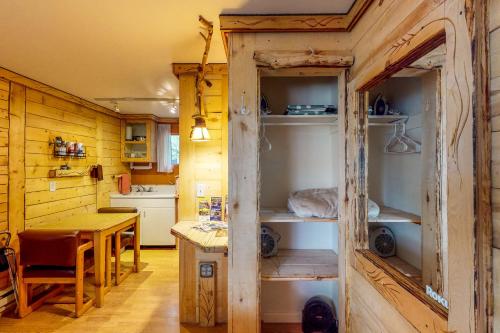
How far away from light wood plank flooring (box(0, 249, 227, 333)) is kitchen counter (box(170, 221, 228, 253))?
0.87 m

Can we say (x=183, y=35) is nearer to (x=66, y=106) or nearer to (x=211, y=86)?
(x=211, y=86)

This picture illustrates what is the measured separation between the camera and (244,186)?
1.75 meters

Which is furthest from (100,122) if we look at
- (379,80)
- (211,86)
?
(379,80)

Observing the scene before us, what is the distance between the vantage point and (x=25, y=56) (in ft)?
7.95

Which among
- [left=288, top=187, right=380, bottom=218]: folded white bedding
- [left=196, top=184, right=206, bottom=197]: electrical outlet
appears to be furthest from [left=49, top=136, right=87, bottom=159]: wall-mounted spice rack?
[left=288, top=187, right=380, bottom=218]: folded white bedding

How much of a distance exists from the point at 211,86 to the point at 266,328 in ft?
6.95

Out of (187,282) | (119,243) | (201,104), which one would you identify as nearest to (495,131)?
(201,104)

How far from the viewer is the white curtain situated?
17.4 feet

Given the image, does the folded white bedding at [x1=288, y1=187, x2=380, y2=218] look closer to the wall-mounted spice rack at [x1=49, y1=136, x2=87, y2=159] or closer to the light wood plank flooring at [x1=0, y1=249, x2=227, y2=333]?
the light wood plank flooring at [x1=0, y1=249, x2=227, y2=333]

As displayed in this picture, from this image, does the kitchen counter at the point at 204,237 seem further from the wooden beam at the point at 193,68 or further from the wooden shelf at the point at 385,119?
the wooden beam at the point at 193,68

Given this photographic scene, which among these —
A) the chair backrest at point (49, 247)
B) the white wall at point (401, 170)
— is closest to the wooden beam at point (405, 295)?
the white wall at point (401, 170)

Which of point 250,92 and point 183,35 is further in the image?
point 183,35

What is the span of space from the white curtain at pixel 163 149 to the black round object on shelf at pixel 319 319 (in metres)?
3.94

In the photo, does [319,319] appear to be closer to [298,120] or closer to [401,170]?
[401,170]
